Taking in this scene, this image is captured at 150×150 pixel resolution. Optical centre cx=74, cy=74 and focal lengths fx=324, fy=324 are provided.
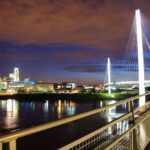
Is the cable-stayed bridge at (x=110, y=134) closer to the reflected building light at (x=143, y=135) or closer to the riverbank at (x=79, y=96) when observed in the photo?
the reflected building light at (x=143, y=135)

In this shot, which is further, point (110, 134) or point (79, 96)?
point (79, 96)

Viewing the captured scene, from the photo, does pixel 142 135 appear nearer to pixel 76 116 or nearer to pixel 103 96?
pixel 76 116

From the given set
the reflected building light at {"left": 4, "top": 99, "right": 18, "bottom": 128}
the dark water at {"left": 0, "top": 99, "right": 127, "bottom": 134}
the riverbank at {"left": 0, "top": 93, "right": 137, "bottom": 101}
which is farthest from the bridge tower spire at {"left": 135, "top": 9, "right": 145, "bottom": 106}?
the riverbank at {"left": 0, "top": 93, "right": 137, "bottom": 101}

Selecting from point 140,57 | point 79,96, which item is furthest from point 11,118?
point 79,96

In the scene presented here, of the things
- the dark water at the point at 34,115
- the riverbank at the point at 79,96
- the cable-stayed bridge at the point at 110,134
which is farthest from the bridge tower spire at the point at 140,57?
the riverbank at the point at 79,96

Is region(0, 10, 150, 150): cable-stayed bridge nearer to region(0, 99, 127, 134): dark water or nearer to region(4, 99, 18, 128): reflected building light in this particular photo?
region(0, 99, 127, 134): dark water

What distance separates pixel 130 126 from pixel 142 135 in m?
1.31

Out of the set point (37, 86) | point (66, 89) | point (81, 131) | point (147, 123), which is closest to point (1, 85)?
point (37, 86)

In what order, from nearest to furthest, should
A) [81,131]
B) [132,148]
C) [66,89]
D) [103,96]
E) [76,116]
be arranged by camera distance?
1. [76,116]
2. [132,148]
3. [81,131]
4. [103,96]
5. [66,89]

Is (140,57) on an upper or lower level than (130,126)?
upper

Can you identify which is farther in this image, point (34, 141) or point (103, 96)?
point (103, 96)

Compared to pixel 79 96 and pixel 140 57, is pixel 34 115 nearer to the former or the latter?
pixel 140 57

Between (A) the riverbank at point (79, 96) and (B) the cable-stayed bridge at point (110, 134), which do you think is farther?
(A) the riverbank at point (79, 96)

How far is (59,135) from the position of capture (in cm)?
3039
